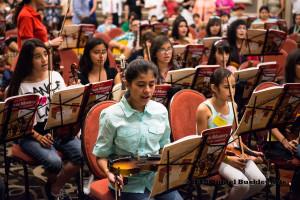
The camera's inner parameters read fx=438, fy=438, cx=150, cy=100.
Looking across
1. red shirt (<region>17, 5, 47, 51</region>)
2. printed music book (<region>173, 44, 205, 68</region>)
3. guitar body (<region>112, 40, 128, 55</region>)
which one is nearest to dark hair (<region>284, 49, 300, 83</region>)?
printed music book (<region>173, 44, 205, 68</region>)

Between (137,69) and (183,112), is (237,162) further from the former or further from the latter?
(137,69)

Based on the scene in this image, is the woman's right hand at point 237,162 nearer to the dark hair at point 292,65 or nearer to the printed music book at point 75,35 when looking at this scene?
the dark hair at point 292,65

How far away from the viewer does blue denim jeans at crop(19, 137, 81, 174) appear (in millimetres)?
3072

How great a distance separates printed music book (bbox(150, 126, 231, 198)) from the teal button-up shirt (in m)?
0.22

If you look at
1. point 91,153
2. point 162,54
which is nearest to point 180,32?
point 162,54

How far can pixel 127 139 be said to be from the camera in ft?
7.65

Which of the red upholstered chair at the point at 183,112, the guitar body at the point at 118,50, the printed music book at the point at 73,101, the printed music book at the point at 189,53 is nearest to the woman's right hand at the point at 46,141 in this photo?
the printed music book at the point at 73,101

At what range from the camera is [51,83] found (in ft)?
11.1

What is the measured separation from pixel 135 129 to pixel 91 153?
46 cm

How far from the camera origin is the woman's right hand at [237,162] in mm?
2748

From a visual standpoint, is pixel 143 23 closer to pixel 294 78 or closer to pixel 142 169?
pixel 294 78

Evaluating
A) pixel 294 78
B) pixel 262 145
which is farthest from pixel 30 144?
pixel 294 78

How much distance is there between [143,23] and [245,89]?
276 centimetres

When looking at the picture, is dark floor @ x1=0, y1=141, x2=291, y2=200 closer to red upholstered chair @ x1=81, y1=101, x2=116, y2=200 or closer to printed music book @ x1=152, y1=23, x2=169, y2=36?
red upholstered chair @ x1=81, y1=101, x2=116, y2=200
